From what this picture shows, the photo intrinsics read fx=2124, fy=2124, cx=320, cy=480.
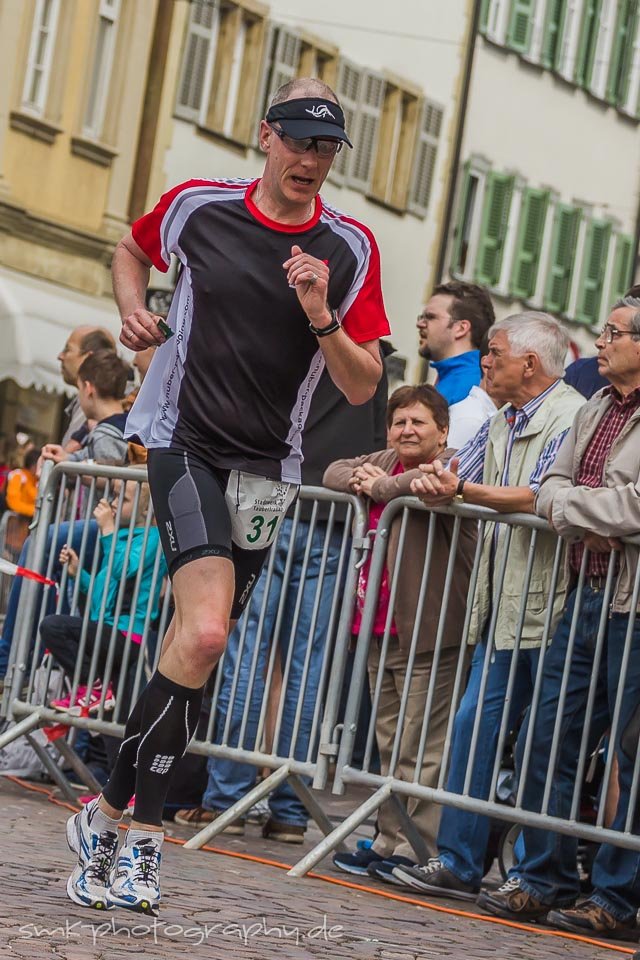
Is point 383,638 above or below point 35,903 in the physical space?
above

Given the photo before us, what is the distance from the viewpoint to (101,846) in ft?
20.9

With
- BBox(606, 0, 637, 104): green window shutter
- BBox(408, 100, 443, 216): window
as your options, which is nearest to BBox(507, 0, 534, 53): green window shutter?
BBox(408, 100, 443, 216): window

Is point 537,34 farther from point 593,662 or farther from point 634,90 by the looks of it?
point 593,662

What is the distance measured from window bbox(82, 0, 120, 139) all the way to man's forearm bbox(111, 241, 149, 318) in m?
21.9

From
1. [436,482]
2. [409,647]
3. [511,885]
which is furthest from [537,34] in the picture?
[511,885]

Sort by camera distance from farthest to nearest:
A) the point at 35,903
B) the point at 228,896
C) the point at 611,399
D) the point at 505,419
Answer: the point at 505,419 < the point at 611,399 < the point at 228,896 < the point at 35,903

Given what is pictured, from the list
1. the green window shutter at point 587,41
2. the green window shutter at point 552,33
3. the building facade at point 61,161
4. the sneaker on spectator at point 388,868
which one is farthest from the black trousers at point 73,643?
the green window shutter at point 587,41

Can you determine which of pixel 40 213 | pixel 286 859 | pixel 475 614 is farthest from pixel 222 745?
pixel 40 213

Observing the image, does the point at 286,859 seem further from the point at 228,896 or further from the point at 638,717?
the point at 638,717

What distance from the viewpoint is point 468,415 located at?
959 centimetres

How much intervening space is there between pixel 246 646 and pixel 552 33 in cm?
2880

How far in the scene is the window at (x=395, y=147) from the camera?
3353 centimetres

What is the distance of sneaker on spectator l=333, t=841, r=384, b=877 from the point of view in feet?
28.2

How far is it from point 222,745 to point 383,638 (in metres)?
0.88
